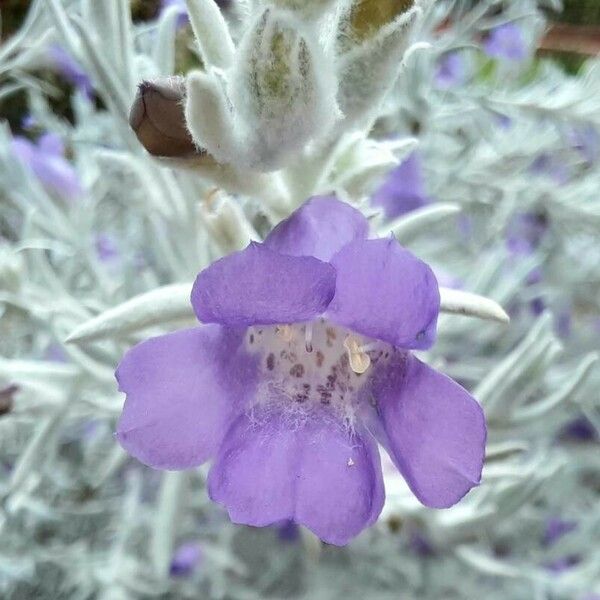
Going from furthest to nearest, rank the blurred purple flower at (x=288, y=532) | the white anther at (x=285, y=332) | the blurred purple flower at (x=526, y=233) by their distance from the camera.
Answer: the blurred purple flower at (x=526, y=233)
the blurred purple flower at (x=288, y=532)
the white anther at (x=285, y=332)

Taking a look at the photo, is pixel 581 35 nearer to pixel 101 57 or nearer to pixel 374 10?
pixel 101 57

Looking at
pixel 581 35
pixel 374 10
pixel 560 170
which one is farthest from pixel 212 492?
pixel 581 35

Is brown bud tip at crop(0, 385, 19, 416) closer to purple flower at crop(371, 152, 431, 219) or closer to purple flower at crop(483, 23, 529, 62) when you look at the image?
purple flower at crop(371, 152, 431, 219)

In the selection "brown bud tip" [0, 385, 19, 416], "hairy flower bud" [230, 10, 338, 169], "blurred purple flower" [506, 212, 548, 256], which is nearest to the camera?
"hairy flower bud" [230, 10, 338, 169]

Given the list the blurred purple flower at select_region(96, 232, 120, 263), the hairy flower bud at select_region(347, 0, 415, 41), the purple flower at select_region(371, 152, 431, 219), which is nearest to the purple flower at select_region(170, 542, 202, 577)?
the blurred purple flower at select_region(96, 232, 120, 263)

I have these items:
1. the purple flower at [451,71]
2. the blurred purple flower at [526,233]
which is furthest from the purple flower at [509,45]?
the blurred purple flower at [526,233]

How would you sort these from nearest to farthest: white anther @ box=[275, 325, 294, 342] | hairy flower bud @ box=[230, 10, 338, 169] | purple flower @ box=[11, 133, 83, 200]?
hairy flower bud @ box=[230, 10, 338, 169]
white anther @ box=[275, 325, 294, 342]
purple flower @ box=[11, 133, 83, 200]

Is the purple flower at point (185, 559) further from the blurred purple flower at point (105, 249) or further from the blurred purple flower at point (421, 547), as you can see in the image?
the blurred purple flower at point (105, 249)
